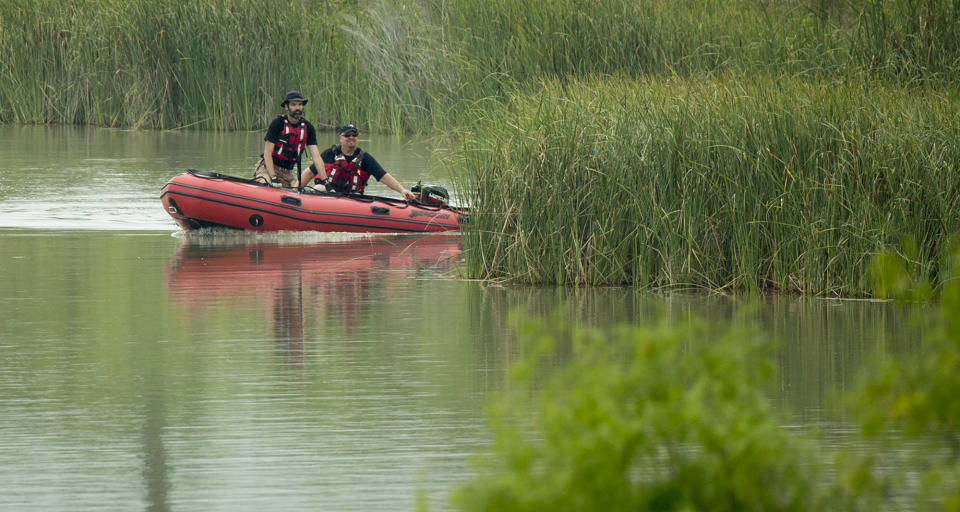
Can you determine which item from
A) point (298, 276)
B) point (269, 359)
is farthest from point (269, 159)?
point (269, 359)

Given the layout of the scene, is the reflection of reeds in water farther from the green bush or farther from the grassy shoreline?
the green bush

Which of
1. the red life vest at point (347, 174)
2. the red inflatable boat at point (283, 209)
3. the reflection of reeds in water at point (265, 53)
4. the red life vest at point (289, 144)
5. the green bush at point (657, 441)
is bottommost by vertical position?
the green bush at point (657, 441)

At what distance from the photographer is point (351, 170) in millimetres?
14203

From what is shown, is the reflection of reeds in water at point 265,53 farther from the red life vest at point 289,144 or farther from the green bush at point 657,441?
the green bush at point 657,441

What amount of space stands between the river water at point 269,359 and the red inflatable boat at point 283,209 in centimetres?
16

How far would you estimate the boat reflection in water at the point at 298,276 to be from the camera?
31.0ft

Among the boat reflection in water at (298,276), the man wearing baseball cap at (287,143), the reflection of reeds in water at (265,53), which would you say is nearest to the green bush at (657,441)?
the boat reflection in water at (298,276)

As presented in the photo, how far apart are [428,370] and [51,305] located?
10.7 feet

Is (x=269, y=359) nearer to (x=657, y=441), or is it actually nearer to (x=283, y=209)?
(x=657, y=441)

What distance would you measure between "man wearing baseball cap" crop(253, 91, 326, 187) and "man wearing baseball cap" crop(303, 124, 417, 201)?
189 millimetres

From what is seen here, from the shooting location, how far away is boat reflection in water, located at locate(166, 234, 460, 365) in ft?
31.0

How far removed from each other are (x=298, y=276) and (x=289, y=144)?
3120mm

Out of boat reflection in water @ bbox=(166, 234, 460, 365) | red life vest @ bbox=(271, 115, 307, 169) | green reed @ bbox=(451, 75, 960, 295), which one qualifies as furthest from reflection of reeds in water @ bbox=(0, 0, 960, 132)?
green reed @ bbox=(451, 75, 960, 295)

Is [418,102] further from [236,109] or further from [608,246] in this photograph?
[608,246]
